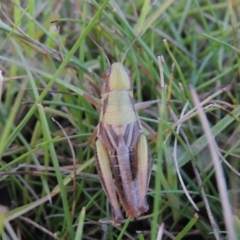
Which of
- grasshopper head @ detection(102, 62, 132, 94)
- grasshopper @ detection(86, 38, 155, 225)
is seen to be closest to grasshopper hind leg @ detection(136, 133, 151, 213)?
grasshopper @ detection(86, 38, 155, 225)

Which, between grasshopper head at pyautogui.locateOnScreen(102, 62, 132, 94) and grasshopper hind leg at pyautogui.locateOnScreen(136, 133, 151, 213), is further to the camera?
grasshopper head at pyautogui.locateOnScreen(102, 62, 132, 94)

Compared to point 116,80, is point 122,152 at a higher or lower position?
lower

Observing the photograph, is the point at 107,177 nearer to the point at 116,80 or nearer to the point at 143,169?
the point at 143,169

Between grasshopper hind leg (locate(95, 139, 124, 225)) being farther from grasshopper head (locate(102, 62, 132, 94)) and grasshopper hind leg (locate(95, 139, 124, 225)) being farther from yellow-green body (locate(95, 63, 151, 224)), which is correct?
grasshopper head (locate(102, 62, 132, 94))

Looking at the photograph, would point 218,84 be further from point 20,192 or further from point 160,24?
point 20,192

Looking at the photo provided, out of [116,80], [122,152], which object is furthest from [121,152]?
[116,80]

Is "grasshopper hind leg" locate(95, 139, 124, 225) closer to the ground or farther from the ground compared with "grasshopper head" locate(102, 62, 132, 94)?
closer to the ground

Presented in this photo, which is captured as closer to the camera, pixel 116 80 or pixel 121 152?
pixel 121 152
